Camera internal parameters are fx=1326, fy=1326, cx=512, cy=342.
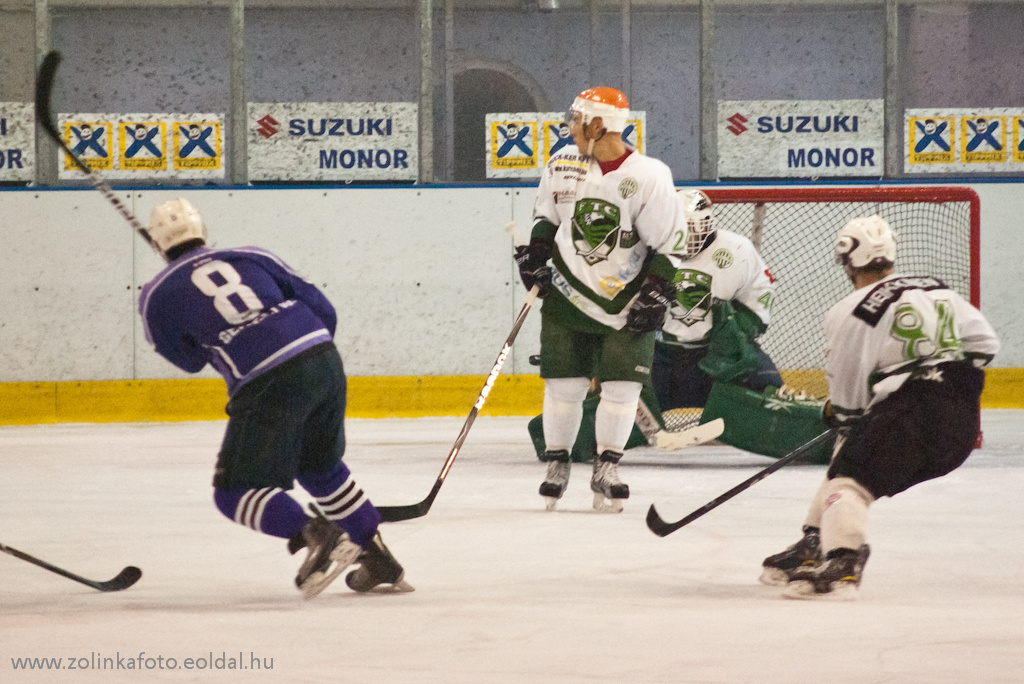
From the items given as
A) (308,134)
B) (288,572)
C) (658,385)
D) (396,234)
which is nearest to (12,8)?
(308,134)

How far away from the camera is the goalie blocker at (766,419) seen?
16.8ft

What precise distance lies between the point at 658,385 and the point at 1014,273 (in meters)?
2.91

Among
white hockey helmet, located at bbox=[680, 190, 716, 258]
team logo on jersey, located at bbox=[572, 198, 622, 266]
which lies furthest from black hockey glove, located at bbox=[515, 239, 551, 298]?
white hockey helmet, located at bbox=[680, 190, 716, 258]

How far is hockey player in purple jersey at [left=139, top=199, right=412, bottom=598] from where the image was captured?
2633 mm

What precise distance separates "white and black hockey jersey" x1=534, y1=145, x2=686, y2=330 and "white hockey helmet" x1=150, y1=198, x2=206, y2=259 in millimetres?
1589

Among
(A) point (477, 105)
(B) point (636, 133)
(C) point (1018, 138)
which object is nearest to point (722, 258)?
(B) point (636, 133)

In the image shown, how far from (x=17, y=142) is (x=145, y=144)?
0.70 meters

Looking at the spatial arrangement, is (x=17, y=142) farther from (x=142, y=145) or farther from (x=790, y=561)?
(x=790, y=561)

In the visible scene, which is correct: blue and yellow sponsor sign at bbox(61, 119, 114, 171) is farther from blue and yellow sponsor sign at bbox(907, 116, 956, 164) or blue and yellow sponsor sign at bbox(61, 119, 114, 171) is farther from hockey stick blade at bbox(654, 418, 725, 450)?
blue and yellow sponsor sign at bbox(907, 116, 956, 164)

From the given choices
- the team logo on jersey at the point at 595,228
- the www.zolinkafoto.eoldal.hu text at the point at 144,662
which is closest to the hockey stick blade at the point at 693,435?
the team logo on jersey at the point at 595,228

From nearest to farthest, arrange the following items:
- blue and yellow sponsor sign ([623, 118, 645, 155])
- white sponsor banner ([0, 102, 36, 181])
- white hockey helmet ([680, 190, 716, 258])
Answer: white hockey helmet ([680, 190, 716, 258]) → white sponsor banner ([0, 102, 36, 181]) → blue and yellow sponsor sign ([623, 118, 645, 155])

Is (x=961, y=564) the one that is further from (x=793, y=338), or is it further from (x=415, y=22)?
(x=415, y=22)

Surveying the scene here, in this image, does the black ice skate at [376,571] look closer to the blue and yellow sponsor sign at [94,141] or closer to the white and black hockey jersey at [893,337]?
the white and black hockey jersey at [893,337]

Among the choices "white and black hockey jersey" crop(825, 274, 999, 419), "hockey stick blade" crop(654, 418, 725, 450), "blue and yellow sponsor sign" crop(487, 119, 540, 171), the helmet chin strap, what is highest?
"blue and yellow sponsor sign" crop(487, 119, 540, 171)
